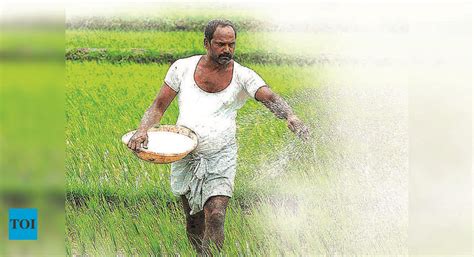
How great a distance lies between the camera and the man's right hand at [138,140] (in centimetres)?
370

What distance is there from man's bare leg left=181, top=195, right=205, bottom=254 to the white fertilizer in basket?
0.28 meters

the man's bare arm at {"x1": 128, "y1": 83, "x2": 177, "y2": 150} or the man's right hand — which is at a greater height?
the man's bare arm at {"x1": 128, "y1": 83, "x2": 177, "y2": 150}

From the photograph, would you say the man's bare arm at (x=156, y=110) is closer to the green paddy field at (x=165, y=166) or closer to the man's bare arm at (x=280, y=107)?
the man's bare arm at (x=280, y=107)

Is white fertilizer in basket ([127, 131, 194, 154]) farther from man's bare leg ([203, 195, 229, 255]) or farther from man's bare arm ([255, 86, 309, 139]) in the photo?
man's bare arm ([255, 86, 309, 139])

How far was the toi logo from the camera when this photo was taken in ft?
13.5

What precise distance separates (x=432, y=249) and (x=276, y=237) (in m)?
0.76

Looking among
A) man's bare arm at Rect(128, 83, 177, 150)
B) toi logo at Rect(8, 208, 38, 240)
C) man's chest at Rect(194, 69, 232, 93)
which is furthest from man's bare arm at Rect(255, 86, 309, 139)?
toi logo at Rect(8, 208, 38, 240)

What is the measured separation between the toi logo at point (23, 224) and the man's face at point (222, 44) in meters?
1.14

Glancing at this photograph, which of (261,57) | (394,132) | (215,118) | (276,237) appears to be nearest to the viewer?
(215,118)

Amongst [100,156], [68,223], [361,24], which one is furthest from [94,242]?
[361,24]

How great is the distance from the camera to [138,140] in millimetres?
3707

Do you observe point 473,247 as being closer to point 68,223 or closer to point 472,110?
point 472,110

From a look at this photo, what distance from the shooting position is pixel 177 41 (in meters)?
5.11

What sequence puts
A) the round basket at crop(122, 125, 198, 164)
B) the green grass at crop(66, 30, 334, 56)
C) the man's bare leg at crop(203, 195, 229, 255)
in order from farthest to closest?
the green grass at crop(66, 30, 334, 56), the man's bare leg at crop(203, 195, 229, 255), the round basket at crop(122, 125, 198, 164)
